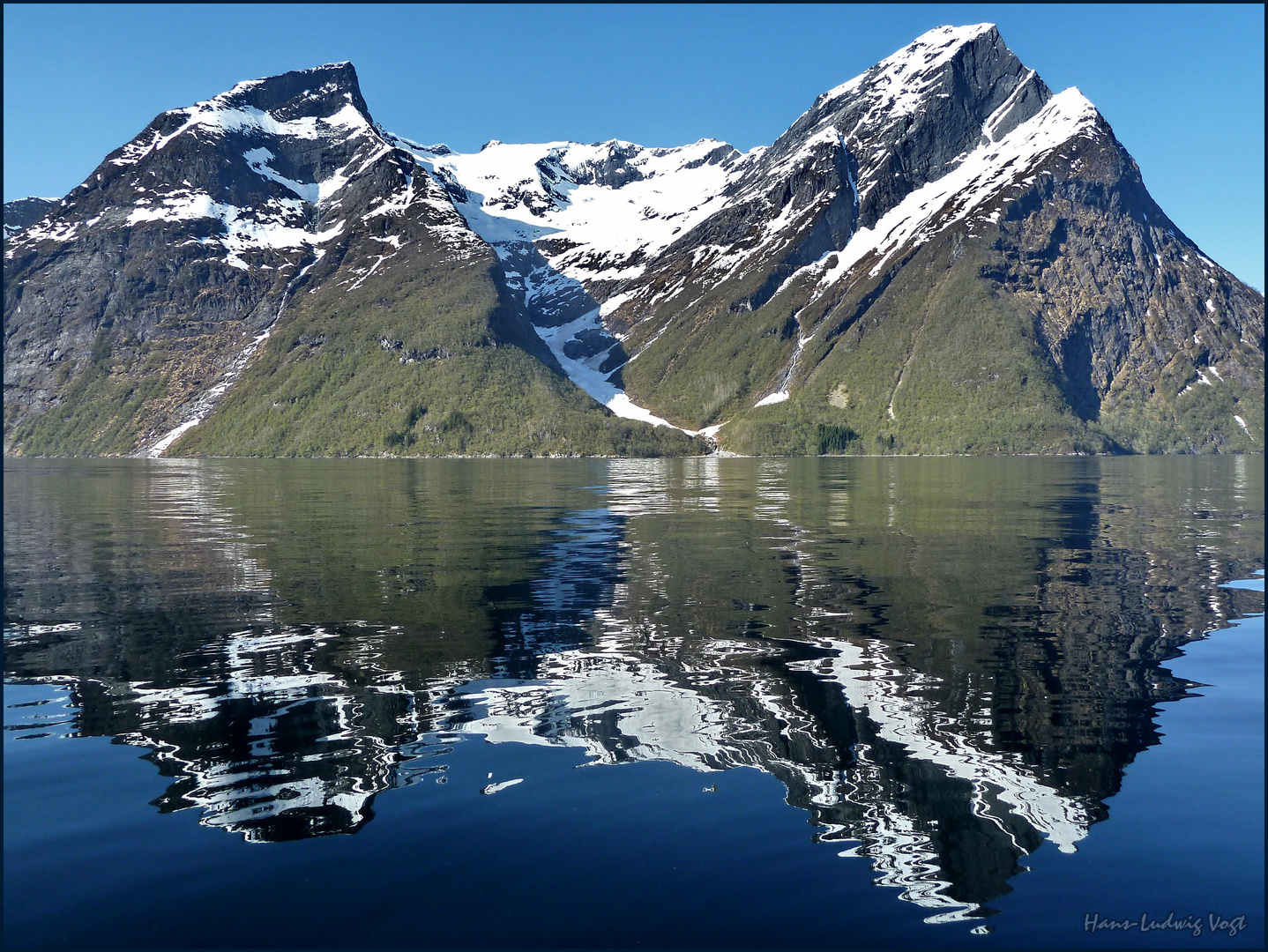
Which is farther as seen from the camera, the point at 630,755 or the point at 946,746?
the point at 946,746

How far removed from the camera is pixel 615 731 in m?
21.1

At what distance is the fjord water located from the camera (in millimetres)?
13531

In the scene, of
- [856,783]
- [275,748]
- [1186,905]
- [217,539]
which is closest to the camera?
[1186,905]

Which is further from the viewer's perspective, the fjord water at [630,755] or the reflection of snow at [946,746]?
the reflection of snow at [946,746]

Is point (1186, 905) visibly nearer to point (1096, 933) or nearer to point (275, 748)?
point (1096, 933)

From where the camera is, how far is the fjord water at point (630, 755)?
44.4 ft

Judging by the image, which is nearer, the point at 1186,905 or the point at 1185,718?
the point at 1186,905

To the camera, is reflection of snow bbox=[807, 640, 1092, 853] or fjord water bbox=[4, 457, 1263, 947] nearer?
fjord water bbox=[4, 457, 1263, 947]

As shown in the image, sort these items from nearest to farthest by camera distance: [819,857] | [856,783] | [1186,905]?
[1186,905] < [819,857] < [856,783]

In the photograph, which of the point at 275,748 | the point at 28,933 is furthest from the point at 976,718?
the point at 28,933

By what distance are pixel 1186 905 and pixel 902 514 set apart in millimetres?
65207

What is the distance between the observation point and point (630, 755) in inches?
771

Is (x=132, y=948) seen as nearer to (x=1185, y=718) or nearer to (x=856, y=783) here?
(x=856, y=783)

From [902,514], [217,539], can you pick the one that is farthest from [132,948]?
[902,514]
